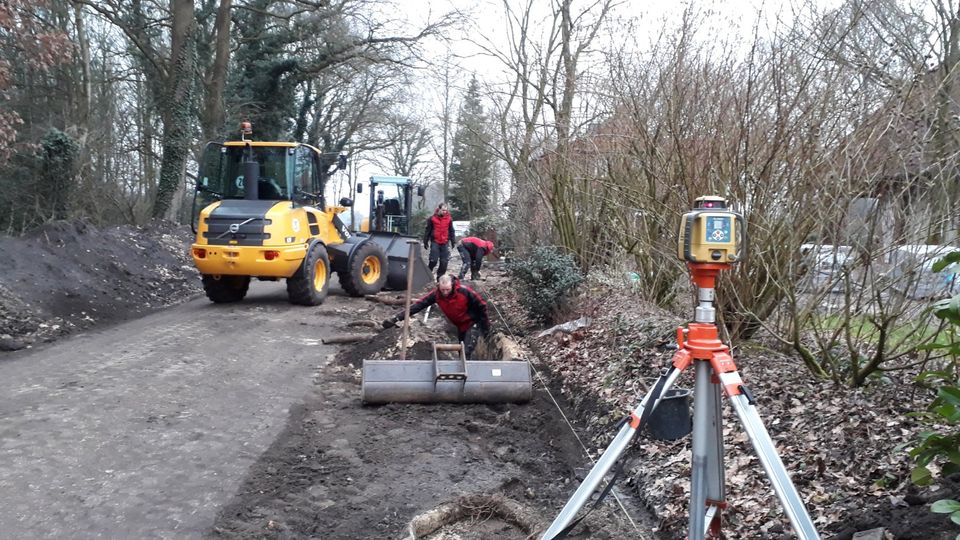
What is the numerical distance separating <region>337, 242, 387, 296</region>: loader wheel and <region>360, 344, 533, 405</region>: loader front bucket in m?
7.06

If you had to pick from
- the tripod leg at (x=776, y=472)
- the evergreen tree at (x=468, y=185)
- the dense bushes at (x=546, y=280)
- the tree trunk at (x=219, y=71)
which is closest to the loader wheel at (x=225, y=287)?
the dense bushes at (x=546, y=280)

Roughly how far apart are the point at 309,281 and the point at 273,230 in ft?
3.70

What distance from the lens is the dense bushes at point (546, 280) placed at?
1057 cm

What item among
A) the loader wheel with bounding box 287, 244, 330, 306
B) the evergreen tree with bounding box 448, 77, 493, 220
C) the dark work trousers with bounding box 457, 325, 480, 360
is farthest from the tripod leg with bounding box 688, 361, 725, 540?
the evergreen tree with bounding box 448, 77, 493, 220

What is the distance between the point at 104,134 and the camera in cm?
2553

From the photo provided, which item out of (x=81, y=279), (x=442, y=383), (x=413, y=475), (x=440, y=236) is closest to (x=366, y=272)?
(x=440, y=236)

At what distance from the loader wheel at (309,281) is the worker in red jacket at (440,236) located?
3789 mm

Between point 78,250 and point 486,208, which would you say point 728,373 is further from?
point 486,208

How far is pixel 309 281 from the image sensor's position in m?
12.4

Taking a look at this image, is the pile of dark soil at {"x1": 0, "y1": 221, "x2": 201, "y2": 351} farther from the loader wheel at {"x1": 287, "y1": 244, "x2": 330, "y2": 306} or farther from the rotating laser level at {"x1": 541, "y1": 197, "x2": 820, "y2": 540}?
the rotating laser level at {"x1": 541, "y1": 197, "x2": 820, "y2": 540}

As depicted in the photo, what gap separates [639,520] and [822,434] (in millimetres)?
1262

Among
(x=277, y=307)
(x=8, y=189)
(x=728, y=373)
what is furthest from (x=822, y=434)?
(x=8, y=189)

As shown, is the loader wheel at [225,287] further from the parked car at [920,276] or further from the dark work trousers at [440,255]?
the parked car at [920,276]

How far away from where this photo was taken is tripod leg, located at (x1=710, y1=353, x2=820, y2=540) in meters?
2.68
